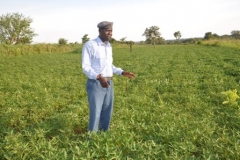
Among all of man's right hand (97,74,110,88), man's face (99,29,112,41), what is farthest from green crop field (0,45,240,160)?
man's face (99,29,112,41)

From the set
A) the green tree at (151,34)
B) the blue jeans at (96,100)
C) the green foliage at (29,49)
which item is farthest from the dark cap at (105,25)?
the green tree at (151,34)

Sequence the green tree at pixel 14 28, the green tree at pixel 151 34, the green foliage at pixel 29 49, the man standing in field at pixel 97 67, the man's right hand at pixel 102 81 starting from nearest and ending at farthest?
the man's right hand at pixel 102 81, the man standing in field at pixel 97 67, the green foliage at pixel 29 49, the green tree at pixel 14 28, the green tree at pixel 151 34

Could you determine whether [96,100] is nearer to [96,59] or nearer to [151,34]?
[96,59]

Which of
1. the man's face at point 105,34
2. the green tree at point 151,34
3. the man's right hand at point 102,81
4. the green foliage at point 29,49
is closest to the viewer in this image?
the man's right hand at point 102,81

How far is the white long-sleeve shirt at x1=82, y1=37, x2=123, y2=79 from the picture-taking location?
3881mm

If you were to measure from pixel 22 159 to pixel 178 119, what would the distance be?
361cm

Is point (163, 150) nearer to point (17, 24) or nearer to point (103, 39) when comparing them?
point (103, 39)

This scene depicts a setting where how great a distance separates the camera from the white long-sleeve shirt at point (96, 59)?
Answer: 3.88 meters

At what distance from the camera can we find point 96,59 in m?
4.11

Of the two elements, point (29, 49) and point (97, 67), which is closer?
point (97, 67)

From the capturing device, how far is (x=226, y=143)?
4195 mm

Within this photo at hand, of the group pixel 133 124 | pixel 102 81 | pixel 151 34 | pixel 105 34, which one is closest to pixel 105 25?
pixel 105 34

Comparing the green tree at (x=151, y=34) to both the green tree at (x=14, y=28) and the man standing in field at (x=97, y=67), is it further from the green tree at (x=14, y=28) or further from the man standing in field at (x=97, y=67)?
the man standing in field at (x=97, y=67)

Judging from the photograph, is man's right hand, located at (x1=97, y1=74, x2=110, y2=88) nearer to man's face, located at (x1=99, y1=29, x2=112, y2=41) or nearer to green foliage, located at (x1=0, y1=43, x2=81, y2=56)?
man's face, located at (x1=99, y1=29, x2=112, y2=41)
